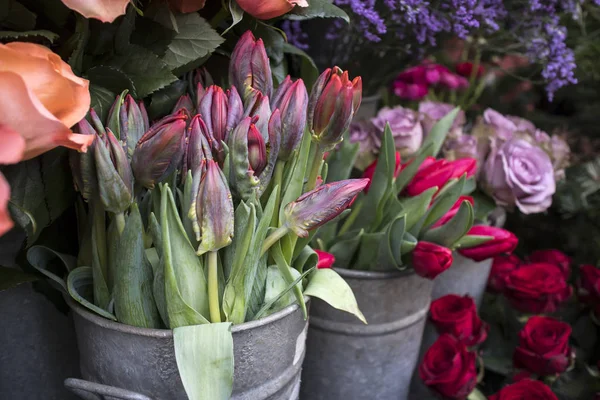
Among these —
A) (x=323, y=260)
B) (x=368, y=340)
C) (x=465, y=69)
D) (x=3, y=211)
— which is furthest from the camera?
(x=465, y=69)

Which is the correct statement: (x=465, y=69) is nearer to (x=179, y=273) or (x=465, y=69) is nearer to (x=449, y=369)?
(x=449, y=369)

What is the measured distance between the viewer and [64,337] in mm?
424

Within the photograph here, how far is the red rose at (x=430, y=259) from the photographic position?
18.3 inches

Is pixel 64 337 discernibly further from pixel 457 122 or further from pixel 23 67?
pixel 457 122

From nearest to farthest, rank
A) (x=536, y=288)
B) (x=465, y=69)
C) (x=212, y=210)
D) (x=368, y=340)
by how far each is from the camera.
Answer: (x=212, y=210)
(x=368, y=340)
(x=536, y=288)
(x=465, y=69)

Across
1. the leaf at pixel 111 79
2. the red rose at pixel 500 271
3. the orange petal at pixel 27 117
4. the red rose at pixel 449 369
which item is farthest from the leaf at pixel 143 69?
the red rose at pixel 500 271

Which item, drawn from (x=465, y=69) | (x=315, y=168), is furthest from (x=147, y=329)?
(x=465, y=69)

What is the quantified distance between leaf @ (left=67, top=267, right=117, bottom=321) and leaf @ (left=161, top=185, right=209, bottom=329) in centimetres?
3

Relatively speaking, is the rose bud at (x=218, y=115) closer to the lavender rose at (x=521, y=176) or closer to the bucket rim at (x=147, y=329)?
the bucket rim at (x=147, y=329)

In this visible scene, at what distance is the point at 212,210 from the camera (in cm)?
29

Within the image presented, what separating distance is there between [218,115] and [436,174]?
0.25 metres

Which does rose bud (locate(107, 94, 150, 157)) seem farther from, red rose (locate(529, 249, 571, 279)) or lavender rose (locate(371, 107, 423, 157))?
red rose (locate(529, 249, 571, 279))

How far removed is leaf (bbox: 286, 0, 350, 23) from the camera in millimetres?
383

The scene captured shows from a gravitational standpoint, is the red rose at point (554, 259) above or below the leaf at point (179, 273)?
below
